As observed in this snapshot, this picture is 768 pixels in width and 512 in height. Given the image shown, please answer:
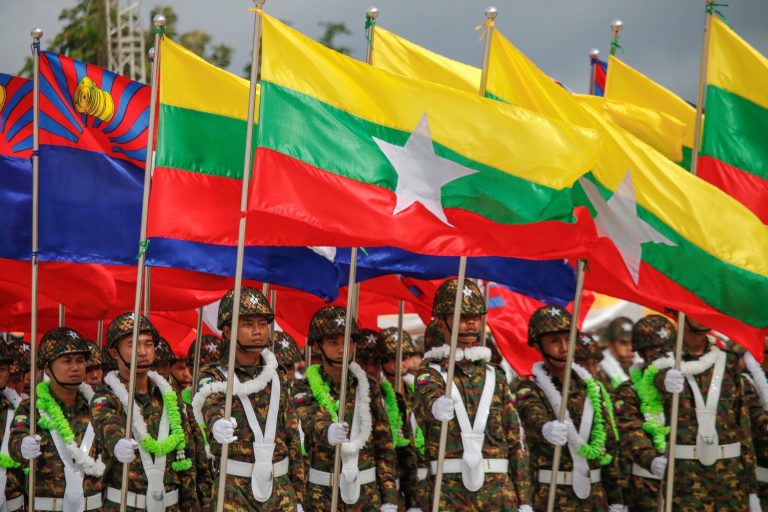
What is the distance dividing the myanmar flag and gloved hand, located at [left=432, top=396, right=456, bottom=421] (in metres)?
1.25

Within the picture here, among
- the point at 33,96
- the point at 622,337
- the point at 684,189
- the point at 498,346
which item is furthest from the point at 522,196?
the point at 622,337

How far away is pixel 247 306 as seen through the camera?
1073 cm

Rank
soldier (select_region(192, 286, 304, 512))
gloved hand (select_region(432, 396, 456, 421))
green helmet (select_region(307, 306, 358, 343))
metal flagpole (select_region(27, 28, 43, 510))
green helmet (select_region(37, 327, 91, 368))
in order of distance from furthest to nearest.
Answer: green helmet (select_region(37, 327, 91, 368)) → green helmet (select_region(307, 306, 358, 343)) → metal flagpole (select_region(27, 28, 43, 510)) → soldier (select_region(192, 286, 304, 512)) → gloved hand (select_region(432, 396, 456, 421))

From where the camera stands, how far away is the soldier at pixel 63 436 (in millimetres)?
11102

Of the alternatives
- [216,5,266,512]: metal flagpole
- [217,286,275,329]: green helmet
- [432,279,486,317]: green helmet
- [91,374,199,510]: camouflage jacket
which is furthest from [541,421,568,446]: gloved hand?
[91,374,199,510]: camouflage jacket

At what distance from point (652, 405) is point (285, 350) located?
189 inches

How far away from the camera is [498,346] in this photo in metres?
16.0

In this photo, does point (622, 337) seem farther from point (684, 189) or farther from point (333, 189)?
point (333, 189)

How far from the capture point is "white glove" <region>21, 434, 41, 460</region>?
1109 centimetres

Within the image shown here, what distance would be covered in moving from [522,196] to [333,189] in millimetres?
1563

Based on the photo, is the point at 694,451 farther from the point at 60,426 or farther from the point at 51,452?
the point at 51,452

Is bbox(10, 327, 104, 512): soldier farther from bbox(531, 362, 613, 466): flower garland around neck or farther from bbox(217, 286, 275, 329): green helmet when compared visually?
bbox(531, 362, 613, 466): flower garland around neck

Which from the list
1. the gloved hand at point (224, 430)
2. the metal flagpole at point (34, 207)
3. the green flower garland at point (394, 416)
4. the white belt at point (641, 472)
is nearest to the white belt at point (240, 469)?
the gloved hand at point (224, 430)

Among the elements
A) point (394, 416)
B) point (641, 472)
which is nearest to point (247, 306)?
point (394, 416)
